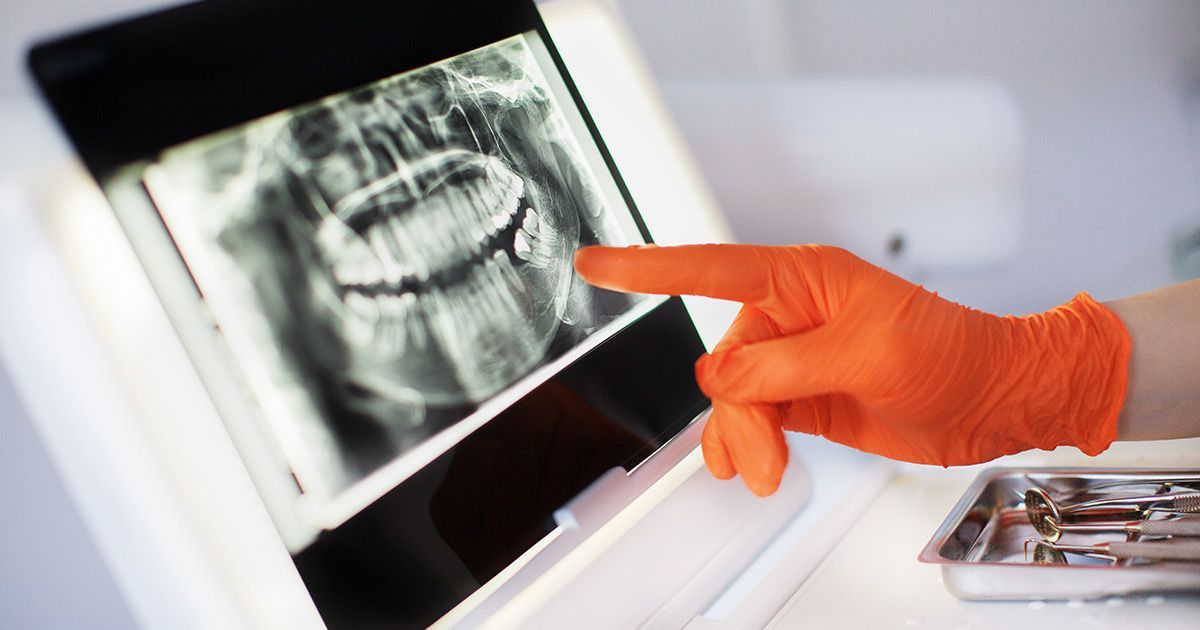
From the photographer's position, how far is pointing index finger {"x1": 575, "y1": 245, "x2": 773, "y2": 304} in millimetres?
763

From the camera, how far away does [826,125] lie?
51.1 inches

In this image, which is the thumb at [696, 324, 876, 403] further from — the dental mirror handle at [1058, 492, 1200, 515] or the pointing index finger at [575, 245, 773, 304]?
the dental mirror handle at [1058, 492, 1200, 515]

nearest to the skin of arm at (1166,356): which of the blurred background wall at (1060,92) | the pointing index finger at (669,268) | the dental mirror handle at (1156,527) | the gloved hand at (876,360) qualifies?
the gloved hand at (876,360)

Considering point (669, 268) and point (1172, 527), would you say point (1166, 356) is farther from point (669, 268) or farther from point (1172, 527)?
point (669, 268)

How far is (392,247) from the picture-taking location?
30.4 inches

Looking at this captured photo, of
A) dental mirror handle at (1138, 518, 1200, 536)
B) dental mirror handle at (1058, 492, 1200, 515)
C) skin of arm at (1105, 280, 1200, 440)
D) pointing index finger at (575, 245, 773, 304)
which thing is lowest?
dental mirror handle at (1058, 492, 1200, 515)

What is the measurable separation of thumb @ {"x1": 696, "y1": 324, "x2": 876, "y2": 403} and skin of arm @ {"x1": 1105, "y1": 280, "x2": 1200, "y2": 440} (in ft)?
1.19

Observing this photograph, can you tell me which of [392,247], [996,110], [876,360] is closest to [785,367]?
[876,360]

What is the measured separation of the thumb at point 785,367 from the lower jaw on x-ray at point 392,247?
0.17 m

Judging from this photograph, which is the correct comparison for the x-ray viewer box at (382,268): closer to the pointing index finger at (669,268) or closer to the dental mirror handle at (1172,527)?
the pointing index finger at (669,268)

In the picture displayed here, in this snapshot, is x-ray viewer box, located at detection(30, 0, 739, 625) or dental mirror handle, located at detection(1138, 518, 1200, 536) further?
dental mirror handle, located at detection(1138, 518, 1200, 536)

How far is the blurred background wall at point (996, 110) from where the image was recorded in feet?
3.96

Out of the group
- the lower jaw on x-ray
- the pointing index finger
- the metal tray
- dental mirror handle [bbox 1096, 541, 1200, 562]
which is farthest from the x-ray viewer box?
dental mirror handle [bbox 1096, 541, 1200, 562]

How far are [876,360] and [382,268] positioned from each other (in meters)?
0.47
